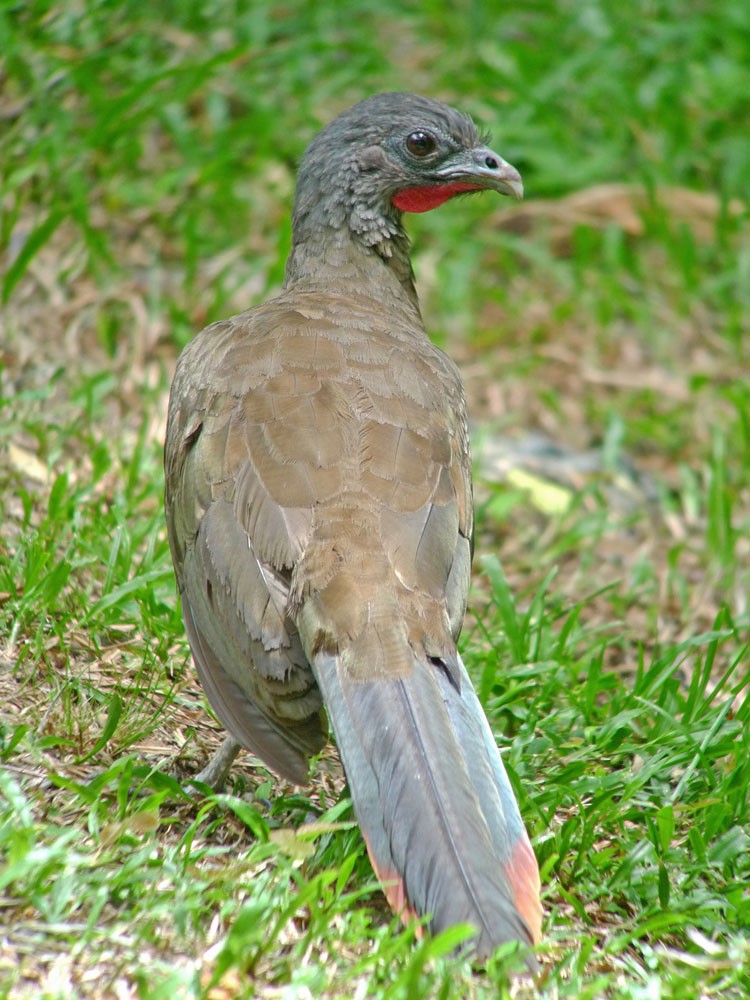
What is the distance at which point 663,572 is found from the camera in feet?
20.3

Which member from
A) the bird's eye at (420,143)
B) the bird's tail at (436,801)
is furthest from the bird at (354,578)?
the bird's eye at (420,143)

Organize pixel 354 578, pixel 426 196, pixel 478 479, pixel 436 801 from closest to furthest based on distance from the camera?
pixel 436 801 → pixel 354 578 → pixel 426 196 → pixel 478 479

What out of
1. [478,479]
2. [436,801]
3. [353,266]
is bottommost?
[478,479]

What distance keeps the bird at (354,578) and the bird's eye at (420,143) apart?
2.31 ft

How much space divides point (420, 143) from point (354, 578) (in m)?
2.16

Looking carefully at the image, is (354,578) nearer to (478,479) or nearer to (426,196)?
(426,196)

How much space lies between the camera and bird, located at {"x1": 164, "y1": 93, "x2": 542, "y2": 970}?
3.15m

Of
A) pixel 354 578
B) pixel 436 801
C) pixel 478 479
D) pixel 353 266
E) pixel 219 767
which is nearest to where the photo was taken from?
pixel 436 801

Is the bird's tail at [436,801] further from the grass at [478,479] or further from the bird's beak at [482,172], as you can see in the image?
the bird's beak at [482,172]

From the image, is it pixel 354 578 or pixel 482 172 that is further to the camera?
pixel 482 172

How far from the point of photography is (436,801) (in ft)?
10.3

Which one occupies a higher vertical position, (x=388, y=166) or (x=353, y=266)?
(x=388, y=166)

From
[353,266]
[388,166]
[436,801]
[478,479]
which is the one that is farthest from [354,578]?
[478,479]

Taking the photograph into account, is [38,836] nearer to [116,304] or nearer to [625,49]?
[116,304]
